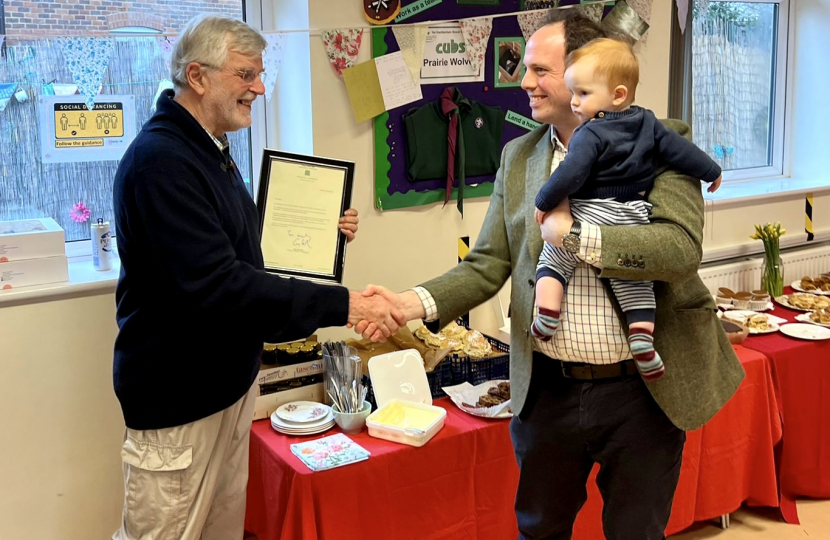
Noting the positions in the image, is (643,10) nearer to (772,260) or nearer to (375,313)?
(772,260)

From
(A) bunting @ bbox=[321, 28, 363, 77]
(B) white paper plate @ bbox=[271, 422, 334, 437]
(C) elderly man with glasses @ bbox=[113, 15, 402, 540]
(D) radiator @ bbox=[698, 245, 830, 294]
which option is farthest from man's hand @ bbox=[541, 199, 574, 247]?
(D) radiator @ bbox=[698, 245, 830, 294]

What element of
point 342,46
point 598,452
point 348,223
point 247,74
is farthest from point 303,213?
point 598,452

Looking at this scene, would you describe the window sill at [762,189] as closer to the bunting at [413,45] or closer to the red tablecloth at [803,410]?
the red tablecloth at [803,410]

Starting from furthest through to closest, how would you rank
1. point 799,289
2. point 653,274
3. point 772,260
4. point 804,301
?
point 799,289 → point 772,260 → point 804,301 → point 653,274

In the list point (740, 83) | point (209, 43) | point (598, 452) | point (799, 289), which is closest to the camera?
point (598, 452)

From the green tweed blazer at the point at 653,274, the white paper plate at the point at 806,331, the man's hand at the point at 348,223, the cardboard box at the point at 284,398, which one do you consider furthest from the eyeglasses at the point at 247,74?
the white paper plate at the point at 806,331

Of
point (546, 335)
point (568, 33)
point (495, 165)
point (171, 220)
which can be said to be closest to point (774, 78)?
point (495, 165)

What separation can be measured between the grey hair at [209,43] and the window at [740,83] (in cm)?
253

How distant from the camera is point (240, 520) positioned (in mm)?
2271

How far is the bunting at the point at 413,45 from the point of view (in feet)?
9.34

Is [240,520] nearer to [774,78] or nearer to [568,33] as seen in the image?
[568,33]

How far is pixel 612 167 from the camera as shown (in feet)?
5.40

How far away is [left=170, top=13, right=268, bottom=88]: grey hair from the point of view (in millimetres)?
1921

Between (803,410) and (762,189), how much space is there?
1.34m
